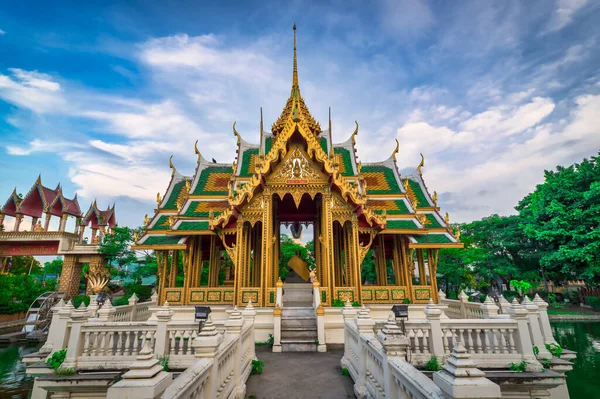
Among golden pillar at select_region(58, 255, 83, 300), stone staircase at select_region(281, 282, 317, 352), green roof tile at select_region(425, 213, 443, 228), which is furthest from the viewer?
golden pillar at select_region(58, 255, 83, 300)

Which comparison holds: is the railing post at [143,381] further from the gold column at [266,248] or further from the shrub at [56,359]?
the gold column at [266,248]

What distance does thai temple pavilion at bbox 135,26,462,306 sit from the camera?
33.5 ft

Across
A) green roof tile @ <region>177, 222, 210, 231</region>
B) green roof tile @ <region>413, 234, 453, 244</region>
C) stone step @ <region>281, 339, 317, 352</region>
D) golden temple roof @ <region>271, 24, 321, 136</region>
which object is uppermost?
golden temple roof @ <region>271, 24, 321, 136</region>

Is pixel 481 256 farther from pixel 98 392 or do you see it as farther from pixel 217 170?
pixel 98 392

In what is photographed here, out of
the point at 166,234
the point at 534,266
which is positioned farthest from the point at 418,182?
the point at 534,266

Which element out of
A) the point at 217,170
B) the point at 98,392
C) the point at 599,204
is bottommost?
the point at 98,392

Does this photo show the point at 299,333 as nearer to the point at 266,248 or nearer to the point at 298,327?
the point at 298,327

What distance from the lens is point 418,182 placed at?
15.9 m

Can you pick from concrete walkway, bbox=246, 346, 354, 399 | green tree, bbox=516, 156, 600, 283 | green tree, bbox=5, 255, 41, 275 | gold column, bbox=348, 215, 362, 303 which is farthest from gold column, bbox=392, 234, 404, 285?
green tree, bbox=5, 255, 41, 275

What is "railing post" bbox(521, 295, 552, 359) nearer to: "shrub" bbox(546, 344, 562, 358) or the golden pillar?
"shrub" bbox(546, 344, 562, 358)

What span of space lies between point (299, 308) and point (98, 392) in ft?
18.6

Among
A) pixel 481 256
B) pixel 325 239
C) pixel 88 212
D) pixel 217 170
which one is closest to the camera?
pixel 325 239

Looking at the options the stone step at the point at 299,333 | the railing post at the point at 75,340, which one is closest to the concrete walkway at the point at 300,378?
the stone step at the point at 299,333

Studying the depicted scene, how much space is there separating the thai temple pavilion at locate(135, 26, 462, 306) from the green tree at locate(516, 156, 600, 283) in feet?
44.6
